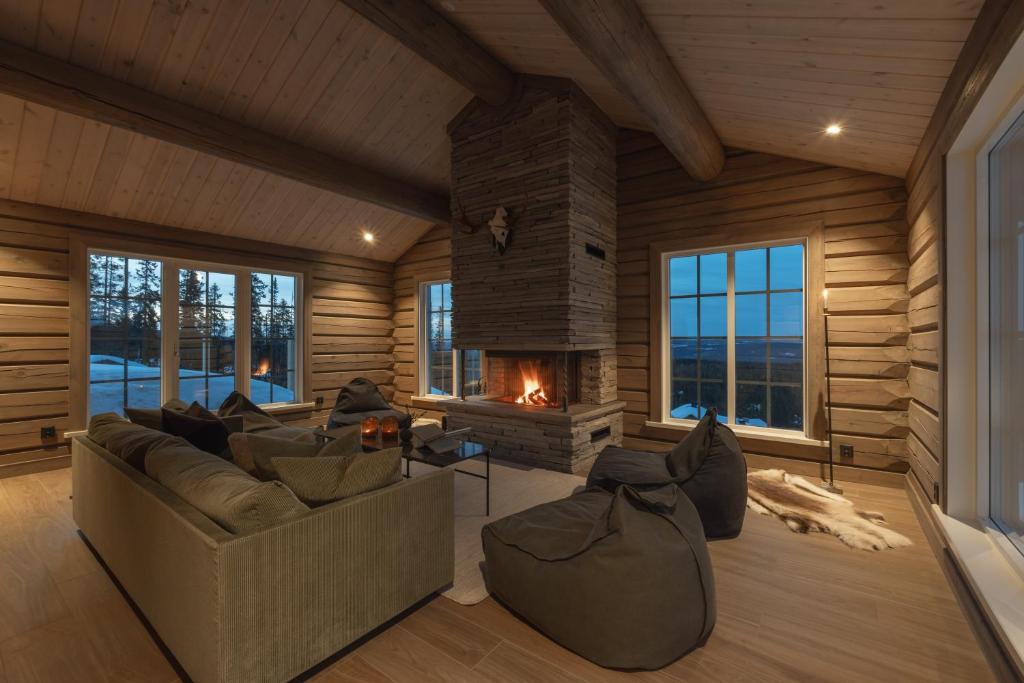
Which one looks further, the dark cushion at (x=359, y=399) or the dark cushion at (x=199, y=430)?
the dark cushion at (x=359, y=399)

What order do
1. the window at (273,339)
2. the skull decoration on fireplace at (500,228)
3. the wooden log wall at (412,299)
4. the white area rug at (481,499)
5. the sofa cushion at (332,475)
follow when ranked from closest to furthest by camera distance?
the sofa cushion at (332,475), the white area rug at (481,499), the skull decoration on fireplace at (500,228), the window at (273,339), the wooden log wall at (412,299)

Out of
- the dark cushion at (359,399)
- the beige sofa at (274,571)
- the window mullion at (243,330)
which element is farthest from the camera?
the window mullion at (243,330)

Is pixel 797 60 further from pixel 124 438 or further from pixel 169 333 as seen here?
pixel 169 333

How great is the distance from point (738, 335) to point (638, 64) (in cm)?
293

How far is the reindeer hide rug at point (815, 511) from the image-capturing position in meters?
2.95

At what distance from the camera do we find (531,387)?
5.30m

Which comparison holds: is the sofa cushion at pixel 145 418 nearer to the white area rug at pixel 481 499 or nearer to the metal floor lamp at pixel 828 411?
the white area rug at pixel 481 499

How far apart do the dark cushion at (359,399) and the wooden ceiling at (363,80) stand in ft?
7.68

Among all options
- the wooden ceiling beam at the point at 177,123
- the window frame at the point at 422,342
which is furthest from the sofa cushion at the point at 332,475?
the window frame at the point at 422,342

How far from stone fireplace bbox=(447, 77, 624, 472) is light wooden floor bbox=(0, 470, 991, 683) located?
87.4 inches

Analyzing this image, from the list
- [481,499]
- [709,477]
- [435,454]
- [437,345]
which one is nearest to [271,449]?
[435,454]

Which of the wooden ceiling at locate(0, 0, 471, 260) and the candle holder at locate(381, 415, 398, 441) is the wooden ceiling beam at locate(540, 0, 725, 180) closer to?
the wooden ceiling at locate(0, 0, 471, 260)

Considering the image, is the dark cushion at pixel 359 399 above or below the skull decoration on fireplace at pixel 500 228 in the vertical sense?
below

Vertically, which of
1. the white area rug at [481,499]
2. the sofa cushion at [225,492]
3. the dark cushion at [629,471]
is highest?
the sofa cushion at [225,492]
